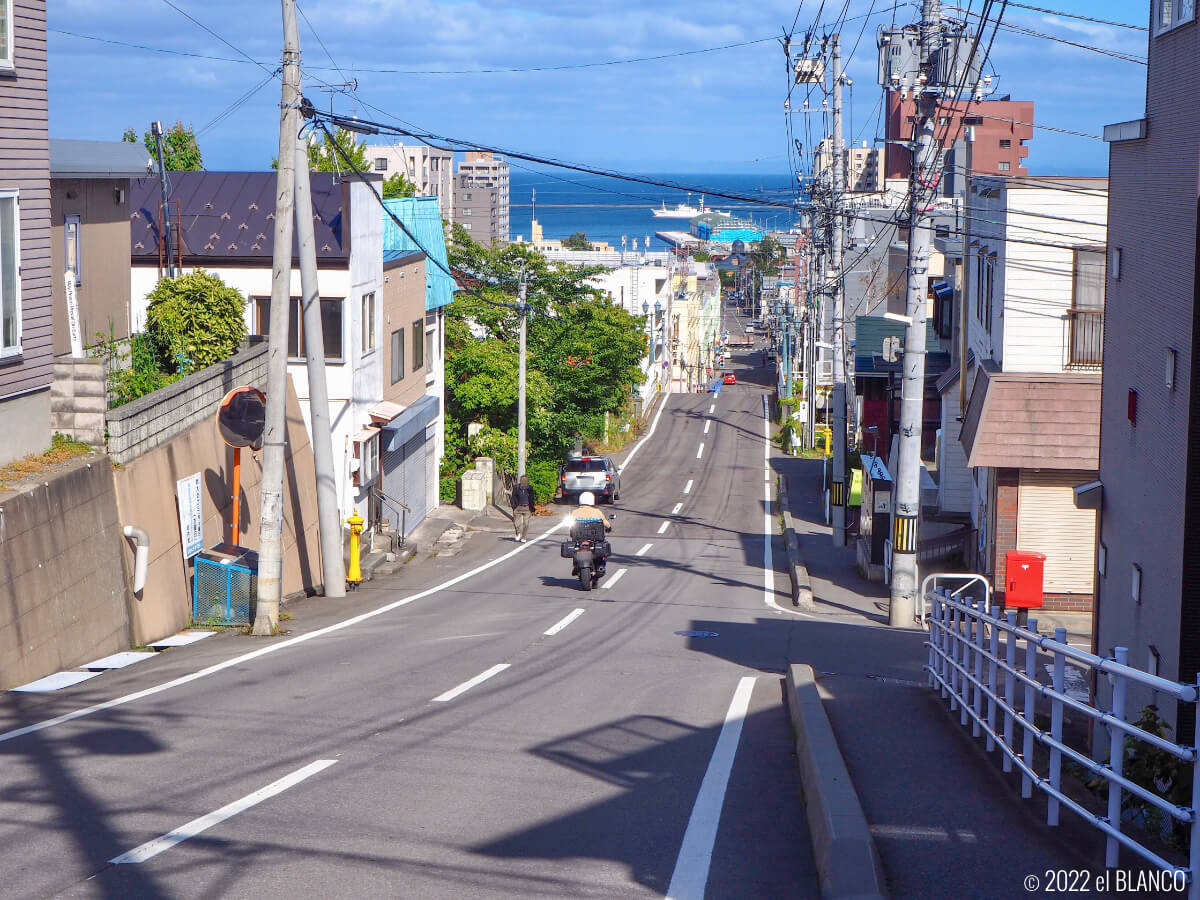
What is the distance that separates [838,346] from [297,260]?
22.2 metres

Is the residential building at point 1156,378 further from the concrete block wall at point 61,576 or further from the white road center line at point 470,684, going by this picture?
the concrete block wall at point 61,576

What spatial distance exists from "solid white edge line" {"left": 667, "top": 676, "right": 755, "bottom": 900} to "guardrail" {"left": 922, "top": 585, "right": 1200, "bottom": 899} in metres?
1.78

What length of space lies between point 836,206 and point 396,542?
66.2ft

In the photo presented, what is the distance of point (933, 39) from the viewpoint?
64.0 ft

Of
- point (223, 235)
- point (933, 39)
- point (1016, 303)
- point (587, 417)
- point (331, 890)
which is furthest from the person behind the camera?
point (587, 417)

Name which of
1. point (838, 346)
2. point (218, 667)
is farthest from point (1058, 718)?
point (838, 346)

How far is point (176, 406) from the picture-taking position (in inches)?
626

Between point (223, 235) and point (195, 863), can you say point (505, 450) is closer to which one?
point (223, 235)

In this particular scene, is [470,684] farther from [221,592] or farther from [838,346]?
[838,346]

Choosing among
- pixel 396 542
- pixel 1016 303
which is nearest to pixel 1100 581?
pixel 1016 303

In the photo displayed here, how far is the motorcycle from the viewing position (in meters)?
22.2

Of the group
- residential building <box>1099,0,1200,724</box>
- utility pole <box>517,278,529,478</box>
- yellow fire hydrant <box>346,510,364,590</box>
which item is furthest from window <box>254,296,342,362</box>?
residential building <box>1099,0,1200,724</box>

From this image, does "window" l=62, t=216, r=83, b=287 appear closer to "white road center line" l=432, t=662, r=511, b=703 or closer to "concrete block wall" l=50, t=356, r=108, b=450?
"concrete block wall" l=50, t=356, r=108, b=450

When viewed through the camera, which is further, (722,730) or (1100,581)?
(1100,581)
